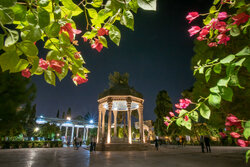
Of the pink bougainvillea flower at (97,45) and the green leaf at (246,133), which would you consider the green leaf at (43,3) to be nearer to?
the pink bougainvillea flower at (97,45)

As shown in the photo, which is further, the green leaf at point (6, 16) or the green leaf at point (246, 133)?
the green leaf at point (246, 133)

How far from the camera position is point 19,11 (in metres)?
0.75

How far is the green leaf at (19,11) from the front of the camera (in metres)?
0.75

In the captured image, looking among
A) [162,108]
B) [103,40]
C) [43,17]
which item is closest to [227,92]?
[103,40]

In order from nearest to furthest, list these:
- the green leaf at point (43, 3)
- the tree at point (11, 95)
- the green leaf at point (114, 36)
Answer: the green leaf at point (43, 3) < the green leaf at point (114, 36) < the tree at point (11, 95)

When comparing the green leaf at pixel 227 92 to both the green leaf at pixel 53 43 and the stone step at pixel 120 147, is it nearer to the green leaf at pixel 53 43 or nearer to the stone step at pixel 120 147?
the green leaf at pixel 53 43

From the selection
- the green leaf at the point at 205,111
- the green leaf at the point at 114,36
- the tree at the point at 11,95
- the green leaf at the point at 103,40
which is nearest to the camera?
the green leaf at the point at 114,36

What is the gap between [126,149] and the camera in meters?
13.5

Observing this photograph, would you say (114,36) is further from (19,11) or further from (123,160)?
(123,160)

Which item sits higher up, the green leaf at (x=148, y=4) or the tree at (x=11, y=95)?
the tree at (x=11, y=95)

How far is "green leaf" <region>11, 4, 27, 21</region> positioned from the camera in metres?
0.75

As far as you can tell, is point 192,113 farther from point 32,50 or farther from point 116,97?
point 116,97

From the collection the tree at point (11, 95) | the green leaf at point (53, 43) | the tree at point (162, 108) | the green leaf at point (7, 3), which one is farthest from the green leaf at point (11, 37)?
the tree at point (162, 108)

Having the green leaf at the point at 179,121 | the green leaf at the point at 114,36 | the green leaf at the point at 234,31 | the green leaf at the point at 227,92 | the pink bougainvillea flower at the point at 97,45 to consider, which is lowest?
the green leaf at the point at 179,121
